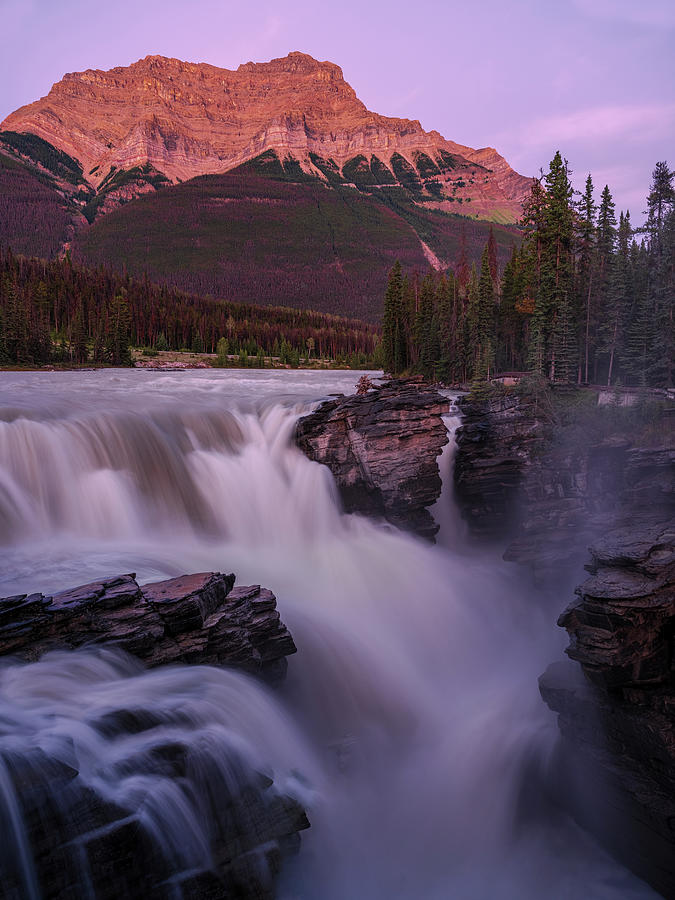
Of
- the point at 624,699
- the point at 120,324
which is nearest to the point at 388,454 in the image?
the point at 624,699

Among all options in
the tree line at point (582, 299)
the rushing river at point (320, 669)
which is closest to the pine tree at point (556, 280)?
the tree line at point (582, 299)

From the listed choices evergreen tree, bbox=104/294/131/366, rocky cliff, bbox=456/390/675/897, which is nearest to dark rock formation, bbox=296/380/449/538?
rocky cliff, bbox=456/390/675/897

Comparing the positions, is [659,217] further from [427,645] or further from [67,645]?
[67,645]

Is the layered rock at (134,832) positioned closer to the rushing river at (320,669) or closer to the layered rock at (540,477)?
the rushing river at (320,669)

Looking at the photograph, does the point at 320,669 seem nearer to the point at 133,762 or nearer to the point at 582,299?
the point at 133,762

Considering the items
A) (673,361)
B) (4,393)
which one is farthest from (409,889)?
(4,393)

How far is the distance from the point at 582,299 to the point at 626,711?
27.9 m

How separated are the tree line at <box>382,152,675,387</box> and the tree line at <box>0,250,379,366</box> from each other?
4746 centimetres

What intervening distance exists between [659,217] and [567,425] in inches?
741

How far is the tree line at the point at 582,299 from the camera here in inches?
1077

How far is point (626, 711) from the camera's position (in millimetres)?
8461

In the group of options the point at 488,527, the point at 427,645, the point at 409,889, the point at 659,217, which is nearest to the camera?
the point at 409,889

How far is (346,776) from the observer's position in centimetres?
895

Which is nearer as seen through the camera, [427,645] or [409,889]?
[409,889]
